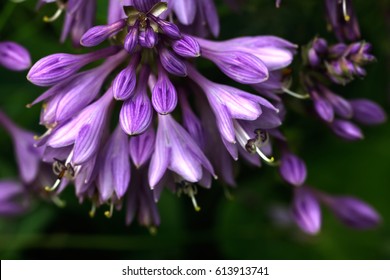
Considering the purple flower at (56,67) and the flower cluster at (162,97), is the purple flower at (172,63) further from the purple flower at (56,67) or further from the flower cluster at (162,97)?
the purple flower at (56,67)

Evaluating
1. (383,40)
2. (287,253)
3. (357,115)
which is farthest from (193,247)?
(383,40)

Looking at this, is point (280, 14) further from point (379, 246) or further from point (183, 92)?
point (379, 246)

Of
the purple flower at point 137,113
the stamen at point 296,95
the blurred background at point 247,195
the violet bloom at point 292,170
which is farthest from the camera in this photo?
the blurred background at point 247,195

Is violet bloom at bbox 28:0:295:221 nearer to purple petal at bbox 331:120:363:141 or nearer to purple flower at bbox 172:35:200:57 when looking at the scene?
purple flower at bbox 172:35:200:57

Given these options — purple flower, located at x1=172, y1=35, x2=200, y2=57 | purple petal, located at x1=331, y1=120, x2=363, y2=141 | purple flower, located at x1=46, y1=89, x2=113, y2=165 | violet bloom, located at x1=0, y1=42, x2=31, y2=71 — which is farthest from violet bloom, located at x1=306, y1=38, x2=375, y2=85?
violet bloom, located at x1=0, y1=42, x2=31, y2=71

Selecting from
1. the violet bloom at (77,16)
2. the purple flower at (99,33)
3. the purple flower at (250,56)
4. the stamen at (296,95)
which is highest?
the purple flower at (99,33)

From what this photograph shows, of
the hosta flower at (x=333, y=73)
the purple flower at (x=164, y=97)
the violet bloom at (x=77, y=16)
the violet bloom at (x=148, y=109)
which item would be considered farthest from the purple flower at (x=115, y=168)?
the hosta flower at (x=333, y=73)
